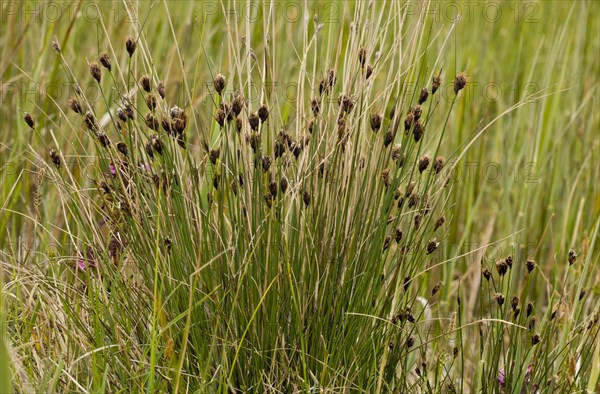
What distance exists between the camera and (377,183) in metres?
2.09

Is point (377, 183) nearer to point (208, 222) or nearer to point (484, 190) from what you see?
point (208, 222)

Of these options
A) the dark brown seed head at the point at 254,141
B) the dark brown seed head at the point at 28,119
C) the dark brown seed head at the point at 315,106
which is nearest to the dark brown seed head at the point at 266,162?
the dark brown seed head at the point at 254,141

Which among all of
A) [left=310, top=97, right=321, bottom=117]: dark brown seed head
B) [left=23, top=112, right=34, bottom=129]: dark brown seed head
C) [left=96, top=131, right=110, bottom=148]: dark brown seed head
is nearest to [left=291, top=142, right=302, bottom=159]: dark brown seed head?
[left=310, top=97, right=321, bottom=117]: dark brown seed head

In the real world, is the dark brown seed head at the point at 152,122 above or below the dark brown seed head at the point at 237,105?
below

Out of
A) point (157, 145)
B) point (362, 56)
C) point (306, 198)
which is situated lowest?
point (306, 198)

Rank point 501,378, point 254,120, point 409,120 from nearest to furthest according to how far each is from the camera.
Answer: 1. point 254,120
2. point 409,120
3. point 501,378

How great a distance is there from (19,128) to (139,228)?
1.14 meters

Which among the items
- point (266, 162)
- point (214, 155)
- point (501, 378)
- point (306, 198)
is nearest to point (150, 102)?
point (214, 155)

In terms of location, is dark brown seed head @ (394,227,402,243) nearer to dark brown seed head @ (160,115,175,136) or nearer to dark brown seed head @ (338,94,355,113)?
dark brown seed head @ (338,94,355,113)

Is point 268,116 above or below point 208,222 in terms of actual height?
above

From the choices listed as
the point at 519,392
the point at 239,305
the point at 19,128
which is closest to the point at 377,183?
the point at 239,305

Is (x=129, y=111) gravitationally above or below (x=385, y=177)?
above

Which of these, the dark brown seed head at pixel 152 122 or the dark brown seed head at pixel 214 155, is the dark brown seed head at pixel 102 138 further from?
the dark brown seed head at pixel 214 155

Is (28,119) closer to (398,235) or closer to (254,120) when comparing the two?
(254,120)
